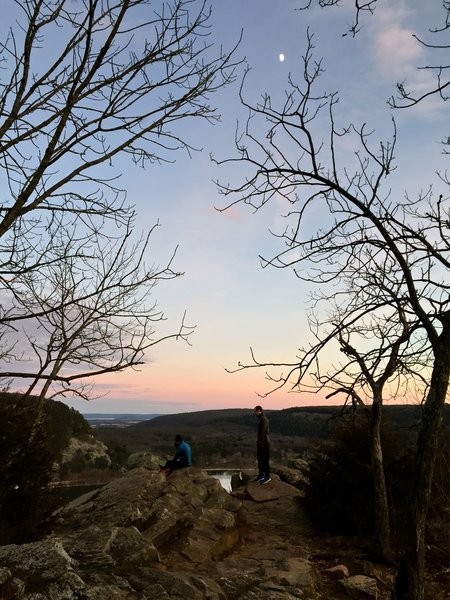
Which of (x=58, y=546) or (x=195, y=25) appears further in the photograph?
(x=58, y=546)

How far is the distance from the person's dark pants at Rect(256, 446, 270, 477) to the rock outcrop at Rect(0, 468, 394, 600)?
0.83 m

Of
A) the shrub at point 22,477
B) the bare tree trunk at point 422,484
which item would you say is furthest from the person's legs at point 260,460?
the bare tree trunk at point 422,484

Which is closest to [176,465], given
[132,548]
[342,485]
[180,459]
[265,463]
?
[180,459]

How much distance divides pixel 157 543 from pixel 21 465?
295cm

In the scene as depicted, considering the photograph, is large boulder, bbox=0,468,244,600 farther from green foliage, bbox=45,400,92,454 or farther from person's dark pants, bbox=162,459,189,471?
green foliage, bbox=45,400,92,454

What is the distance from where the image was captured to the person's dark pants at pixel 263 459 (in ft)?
Result: 44.9

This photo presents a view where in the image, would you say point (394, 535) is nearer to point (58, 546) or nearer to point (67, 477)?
point (58, 546)

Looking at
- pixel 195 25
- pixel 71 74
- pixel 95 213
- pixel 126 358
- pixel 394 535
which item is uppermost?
pixel 195 25

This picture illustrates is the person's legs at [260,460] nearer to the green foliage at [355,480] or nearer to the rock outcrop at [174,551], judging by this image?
the rock outcrop at [174,551]

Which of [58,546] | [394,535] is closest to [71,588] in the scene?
[58,546]

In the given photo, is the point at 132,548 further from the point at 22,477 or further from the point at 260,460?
the point at 260,460

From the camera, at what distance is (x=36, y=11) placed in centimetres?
304

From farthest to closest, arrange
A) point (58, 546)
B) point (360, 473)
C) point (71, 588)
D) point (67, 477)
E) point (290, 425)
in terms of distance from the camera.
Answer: point (290, 425), point (67, 477), point (360, 473), point (58, 546), point (71, 588)

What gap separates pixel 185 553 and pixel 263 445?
18.9 ft
